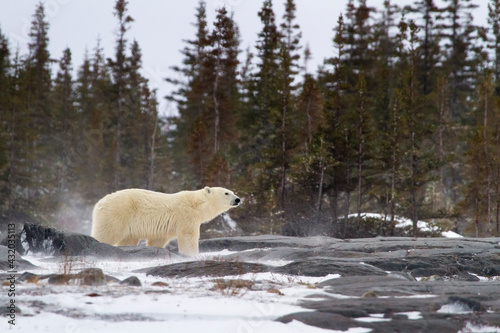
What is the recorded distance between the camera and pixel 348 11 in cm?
3778

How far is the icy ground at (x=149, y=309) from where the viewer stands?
4.69 metres

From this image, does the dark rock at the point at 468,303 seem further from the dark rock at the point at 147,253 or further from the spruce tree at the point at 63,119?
the spruce tree at the point at 63,119

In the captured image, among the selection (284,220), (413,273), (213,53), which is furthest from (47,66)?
(413,273)

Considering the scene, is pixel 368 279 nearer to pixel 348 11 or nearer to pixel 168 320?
pixel 168 320

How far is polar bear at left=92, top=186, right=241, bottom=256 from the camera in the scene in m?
11.7

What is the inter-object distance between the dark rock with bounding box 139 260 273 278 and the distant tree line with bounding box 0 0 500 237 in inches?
557

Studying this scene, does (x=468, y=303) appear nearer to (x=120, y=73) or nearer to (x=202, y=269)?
(x=202, y=269)

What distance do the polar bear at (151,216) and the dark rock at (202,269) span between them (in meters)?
3.16

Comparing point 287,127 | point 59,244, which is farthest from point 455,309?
point 287,127

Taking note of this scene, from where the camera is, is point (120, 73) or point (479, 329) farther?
point (120, 73)

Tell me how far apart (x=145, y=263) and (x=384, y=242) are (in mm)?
6674

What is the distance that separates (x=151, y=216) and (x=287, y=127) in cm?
1499

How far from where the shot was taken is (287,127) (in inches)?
1021

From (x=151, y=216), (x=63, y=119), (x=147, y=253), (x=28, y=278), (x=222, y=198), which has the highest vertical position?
(x=63, y=119)
